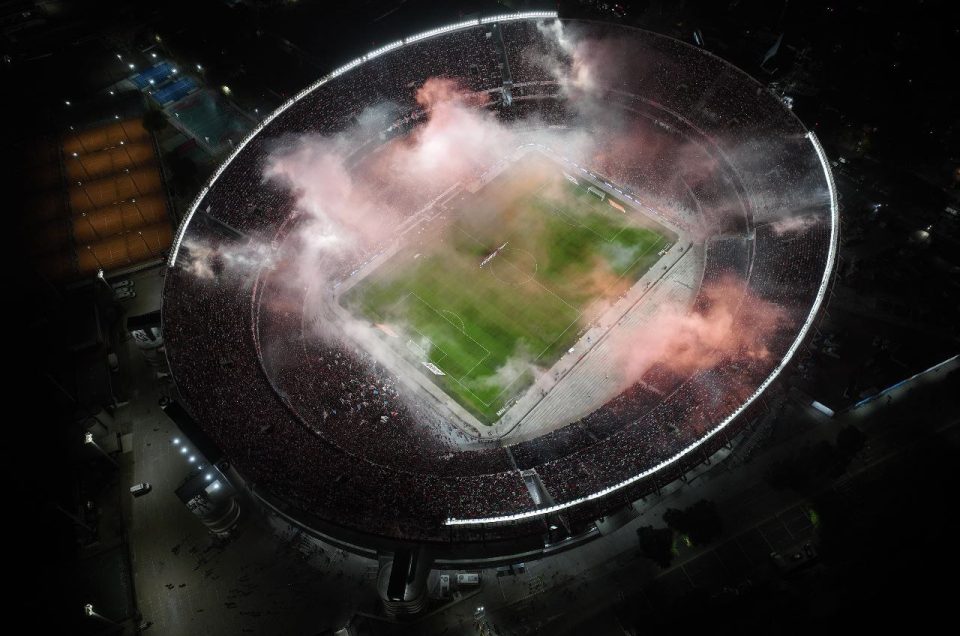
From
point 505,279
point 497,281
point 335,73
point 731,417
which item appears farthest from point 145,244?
point 731,417

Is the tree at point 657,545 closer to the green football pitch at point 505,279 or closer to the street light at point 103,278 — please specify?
the green football pitch at point 505,279

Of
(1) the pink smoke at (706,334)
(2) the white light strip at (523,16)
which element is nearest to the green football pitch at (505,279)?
(1) the pink smoke at (706,334)

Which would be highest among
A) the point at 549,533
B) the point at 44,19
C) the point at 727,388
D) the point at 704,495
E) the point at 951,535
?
the point at 44,19

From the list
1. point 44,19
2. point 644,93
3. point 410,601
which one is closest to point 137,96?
point 44,19

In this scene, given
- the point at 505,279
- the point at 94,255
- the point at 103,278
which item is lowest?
the point at 505,279

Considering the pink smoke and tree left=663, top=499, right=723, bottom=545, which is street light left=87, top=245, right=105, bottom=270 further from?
tree left=663, top=499, right=723, bottom=545

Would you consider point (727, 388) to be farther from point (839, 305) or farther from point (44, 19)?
point (44, 19)

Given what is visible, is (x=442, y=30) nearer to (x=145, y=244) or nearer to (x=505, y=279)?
(x=505, y=279)
